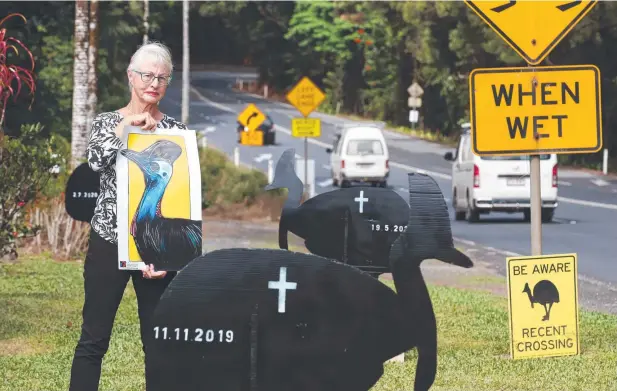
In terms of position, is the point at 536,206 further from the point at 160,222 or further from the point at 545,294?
the point at 160,222

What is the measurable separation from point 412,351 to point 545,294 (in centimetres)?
234

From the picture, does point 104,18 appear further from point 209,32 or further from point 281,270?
point 209,32

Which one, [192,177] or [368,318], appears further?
[192,177]

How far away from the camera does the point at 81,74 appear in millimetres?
23547

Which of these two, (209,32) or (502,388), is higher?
(209,32)

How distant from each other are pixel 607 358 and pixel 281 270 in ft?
16.6

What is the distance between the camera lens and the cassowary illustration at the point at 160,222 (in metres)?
6.91

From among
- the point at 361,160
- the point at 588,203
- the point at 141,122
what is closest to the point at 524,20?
the point at 141,122

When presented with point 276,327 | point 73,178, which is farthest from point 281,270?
point 73,178

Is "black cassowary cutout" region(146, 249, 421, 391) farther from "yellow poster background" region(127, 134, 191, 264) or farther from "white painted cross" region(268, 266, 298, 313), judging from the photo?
"yellow poster background" region(127, 134, 191, 264)

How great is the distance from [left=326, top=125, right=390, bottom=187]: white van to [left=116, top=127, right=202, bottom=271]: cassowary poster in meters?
40.7

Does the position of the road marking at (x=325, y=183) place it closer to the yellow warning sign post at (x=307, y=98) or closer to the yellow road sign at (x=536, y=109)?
the yellow warning sign post at (x=307, y=98)

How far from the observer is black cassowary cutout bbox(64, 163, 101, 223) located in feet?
38.5

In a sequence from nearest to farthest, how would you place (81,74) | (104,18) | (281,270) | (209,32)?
(281,270), (81,74), (104,18), (209,32)
